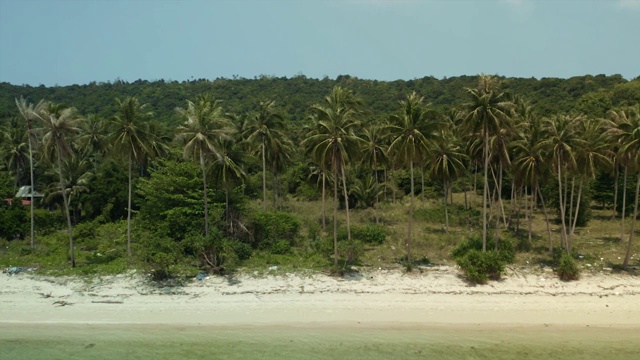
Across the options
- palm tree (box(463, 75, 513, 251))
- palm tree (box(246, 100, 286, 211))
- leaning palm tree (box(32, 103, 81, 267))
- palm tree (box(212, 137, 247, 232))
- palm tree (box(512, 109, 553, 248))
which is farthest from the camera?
palm tree (box(246, 100, 286, 211))

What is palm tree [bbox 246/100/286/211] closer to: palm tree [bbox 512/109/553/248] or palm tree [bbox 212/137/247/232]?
palm tree [bbox 212/137/247/232]

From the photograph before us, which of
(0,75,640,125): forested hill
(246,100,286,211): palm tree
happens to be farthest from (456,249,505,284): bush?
(0,75,640,125): forested hill

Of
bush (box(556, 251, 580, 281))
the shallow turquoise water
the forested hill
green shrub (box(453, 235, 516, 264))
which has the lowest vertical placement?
the shallow turquoise water

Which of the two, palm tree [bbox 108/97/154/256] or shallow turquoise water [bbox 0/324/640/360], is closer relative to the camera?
shallow turquoise water [bbox 0/324/640/360]

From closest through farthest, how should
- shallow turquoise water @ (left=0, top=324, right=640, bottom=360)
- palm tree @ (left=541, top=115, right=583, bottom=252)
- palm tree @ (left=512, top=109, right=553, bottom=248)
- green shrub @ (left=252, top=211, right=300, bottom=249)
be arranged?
shallow turquoise water @ (left=0, top=324, right=640, bottom=360)
palm tree @ (left=541, top=115, right=583, bottom=252)
palm tree @ (left=512, top=109, right=553, bottom=248)
green shrub @ (left=252, top=211, right=300, bottom=249)

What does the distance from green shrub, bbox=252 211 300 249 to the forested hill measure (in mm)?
51355

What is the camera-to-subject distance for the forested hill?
91.5 meters

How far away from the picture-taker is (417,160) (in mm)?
29156

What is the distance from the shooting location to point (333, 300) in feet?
84.5

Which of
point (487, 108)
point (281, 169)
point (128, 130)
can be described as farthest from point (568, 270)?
point (281, 169)

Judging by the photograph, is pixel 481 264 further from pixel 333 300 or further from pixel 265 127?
pixel 265 127

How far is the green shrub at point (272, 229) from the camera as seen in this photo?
36069 millimetres

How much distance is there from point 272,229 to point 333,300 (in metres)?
11.8

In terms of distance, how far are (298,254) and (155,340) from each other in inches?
514
